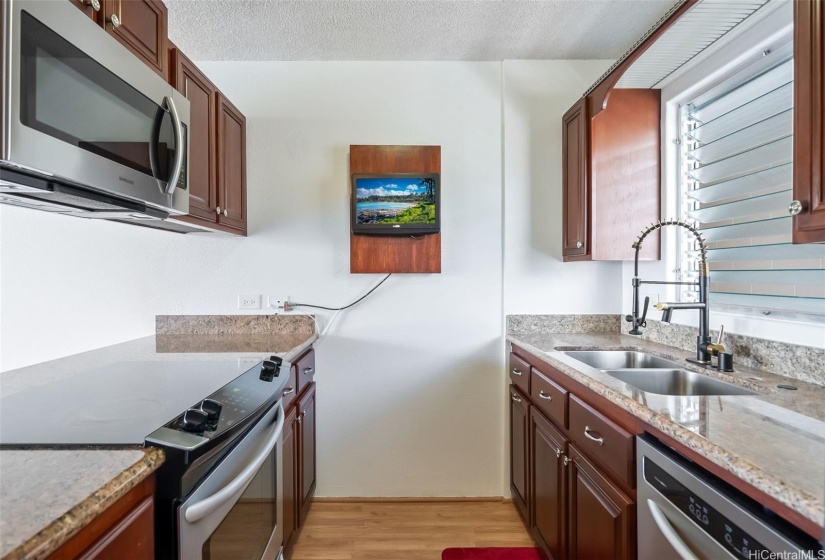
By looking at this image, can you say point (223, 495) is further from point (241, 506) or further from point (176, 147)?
point (176, 147)

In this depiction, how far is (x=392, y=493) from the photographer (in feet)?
7.33

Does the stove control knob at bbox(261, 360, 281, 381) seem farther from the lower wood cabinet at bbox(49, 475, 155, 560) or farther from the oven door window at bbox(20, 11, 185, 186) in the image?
the oven door window at bbox(20, 11, 185, 186)

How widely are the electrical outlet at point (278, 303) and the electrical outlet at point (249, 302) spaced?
0.20ft

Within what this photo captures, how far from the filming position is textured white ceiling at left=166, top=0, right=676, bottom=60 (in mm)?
1791

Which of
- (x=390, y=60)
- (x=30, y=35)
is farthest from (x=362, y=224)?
(x=30, y=35)

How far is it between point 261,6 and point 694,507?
2.44 m

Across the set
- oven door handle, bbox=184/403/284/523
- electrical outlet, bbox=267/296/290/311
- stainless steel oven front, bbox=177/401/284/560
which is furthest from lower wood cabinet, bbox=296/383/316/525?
oven door handle, bbox=184/403/284/523

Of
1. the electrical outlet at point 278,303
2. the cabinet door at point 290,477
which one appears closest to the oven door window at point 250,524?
the cabinet door at point 290,477

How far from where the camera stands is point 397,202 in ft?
6.97

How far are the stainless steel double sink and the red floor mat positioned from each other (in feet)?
3.09

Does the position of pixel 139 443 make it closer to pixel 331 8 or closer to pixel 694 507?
pixel 694 507

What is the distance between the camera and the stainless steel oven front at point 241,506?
82 centimetres

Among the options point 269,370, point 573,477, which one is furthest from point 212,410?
point 573,477

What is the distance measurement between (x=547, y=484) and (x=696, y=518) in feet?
2.96
